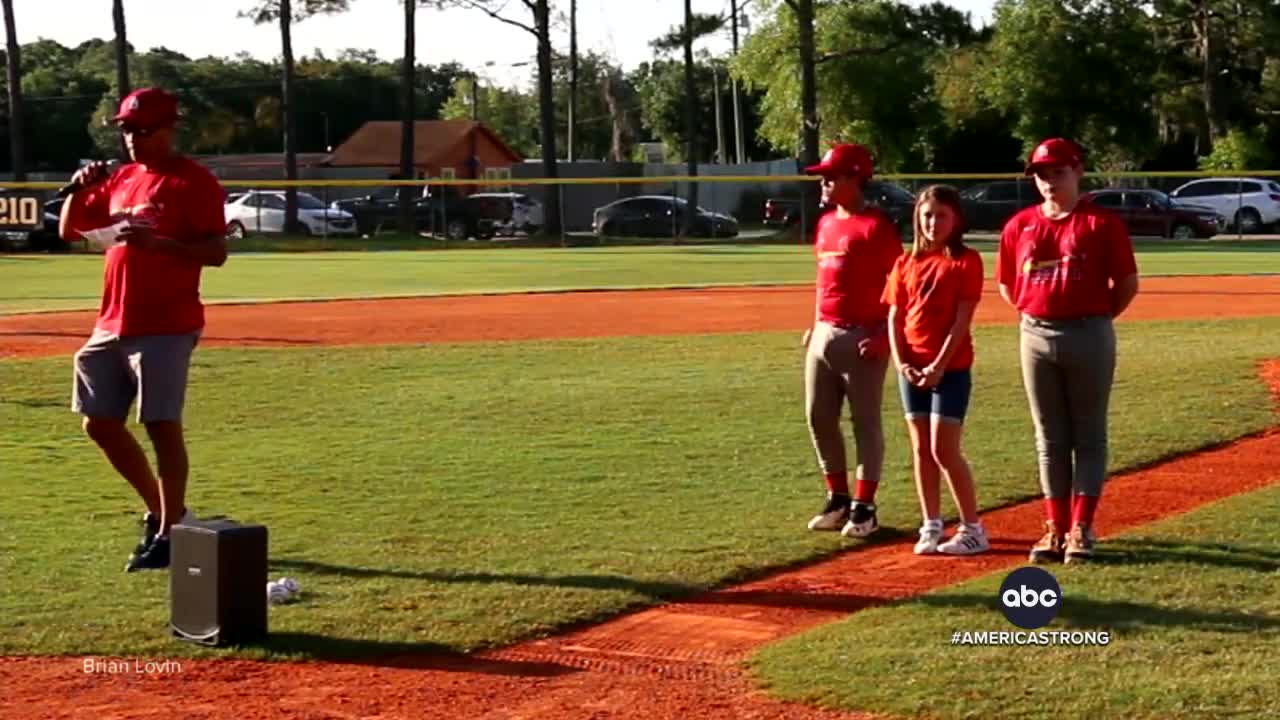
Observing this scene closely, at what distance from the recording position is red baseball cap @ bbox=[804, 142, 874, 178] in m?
8.25

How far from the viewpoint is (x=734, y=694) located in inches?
236

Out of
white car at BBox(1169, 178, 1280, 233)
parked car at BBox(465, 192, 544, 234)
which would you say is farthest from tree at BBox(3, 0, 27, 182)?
white car at BBox(1169, 178, 1280, 233)

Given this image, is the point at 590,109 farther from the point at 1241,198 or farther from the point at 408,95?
the point at 1241,198

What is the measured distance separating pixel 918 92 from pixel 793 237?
19766 millimetres

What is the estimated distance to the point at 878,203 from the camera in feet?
145

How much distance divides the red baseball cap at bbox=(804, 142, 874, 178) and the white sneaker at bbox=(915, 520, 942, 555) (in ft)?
5.09

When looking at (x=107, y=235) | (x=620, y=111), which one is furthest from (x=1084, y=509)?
(x=620, y=111)

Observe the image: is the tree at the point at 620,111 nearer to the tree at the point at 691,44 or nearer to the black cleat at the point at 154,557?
the tree at the point at 691,44

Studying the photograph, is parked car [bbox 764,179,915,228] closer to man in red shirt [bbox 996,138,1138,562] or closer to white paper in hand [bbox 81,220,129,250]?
man in red shirt [bbox 996,138,1138,562]

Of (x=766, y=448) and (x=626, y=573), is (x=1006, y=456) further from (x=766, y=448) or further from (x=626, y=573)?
(x=626, y=573)

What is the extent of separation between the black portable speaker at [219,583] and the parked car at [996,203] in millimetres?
39895

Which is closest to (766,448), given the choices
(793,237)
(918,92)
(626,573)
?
(626,573)

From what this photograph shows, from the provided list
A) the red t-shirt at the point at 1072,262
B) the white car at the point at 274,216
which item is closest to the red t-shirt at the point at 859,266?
the red t-shirt at the point at 1072,262

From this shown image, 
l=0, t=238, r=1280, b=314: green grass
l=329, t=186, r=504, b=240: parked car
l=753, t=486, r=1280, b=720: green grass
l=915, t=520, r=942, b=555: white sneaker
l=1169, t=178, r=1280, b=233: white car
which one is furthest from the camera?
l=329, t=186, r=504, b=240: parked car
